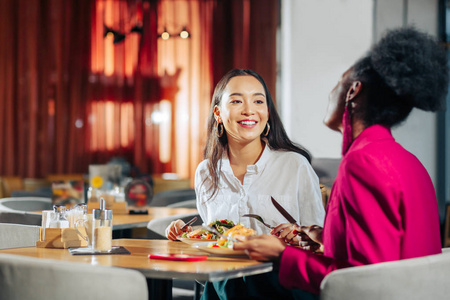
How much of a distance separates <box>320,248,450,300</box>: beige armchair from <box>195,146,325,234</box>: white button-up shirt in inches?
32.1

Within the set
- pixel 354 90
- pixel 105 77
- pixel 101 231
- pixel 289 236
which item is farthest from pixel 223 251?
pixel 105 77

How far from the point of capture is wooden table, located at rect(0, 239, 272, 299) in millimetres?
1508

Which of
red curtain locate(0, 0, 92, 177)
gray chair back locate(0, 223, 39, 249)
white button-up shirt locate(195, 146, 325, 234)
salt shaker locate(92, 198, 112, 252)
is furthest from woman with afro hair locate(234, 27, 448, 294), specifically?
→ red curtain locate(0, 0, 92, 177)

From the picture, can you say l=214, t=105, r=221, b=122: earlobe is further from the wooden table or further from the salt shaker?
the salt shaker

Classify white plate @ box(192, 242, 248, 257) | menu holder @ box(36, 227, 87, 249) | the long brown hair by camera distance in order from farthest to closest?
the long brown hair < menu holder @ box(36, 227, 87, 249) < white plate @ box(192, 242, 248, 257)

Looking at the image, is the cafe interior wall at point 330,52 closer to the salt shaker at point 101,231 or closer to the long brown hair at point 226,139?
the long brown hair at point 226,139

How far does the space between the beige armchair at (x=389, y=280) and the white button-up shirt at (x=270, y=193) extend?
0.81 meters

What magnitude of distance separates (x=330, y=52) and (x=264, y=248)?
5.15 meters

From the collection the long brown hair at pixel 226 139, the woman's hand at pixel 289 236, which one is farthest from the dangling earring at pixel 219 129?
the woman's hand at pixel 289 236

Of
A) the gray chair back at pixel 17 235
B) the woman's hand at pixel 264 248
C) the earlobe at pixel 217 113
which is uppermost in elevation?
the earlobe at pixel 217 113

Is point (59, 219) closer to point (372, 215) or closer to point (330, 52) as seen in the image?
point (372, 215)

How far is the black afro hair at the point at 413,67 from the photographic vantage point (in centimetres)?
150

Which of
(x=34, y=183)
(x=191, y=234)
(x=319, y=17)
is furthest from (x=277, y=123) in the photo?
(x=34, y=183)

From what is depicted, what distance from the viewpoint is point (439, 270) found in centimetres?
151
